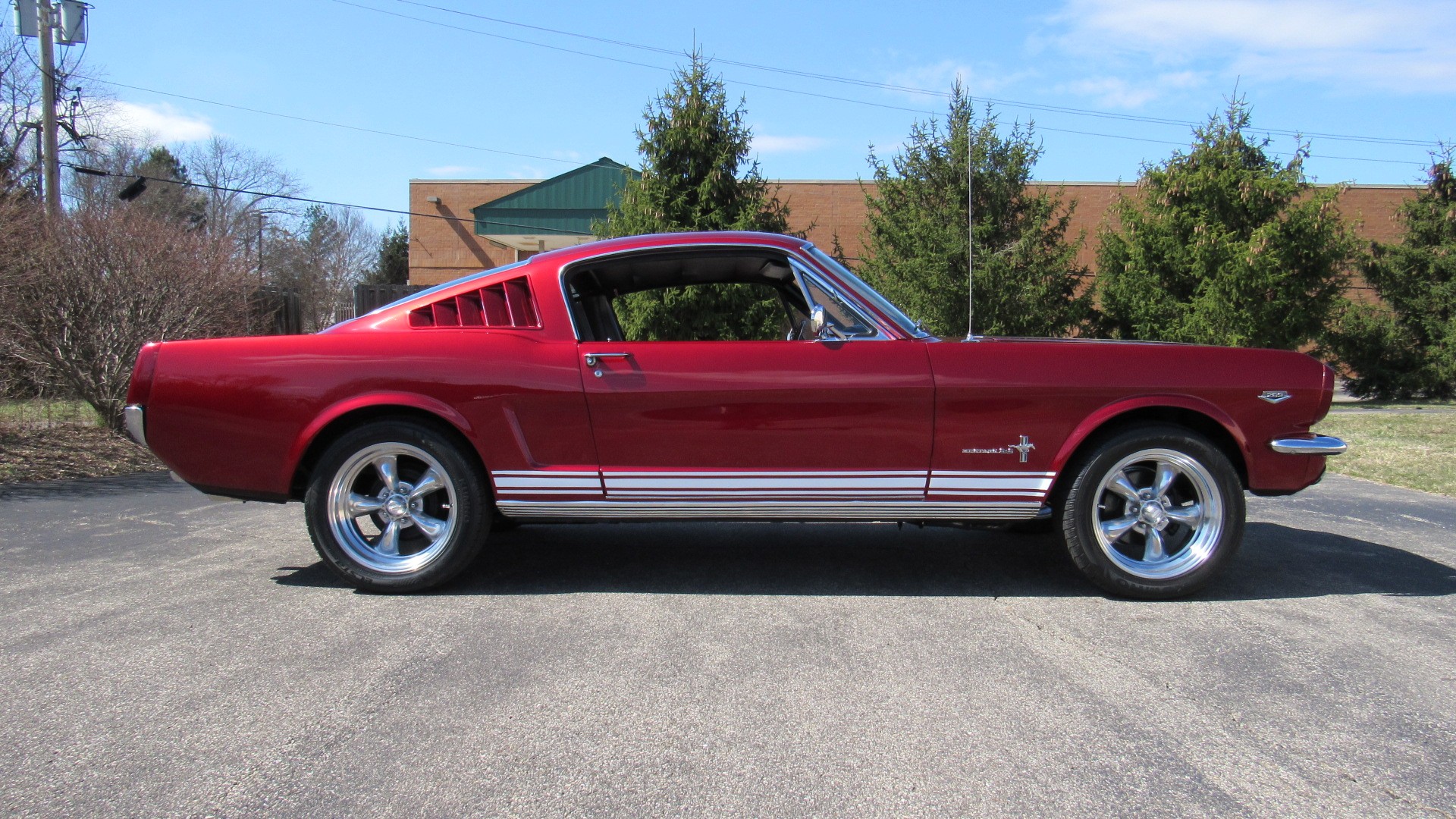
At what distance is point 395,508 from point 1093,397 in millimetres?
3030

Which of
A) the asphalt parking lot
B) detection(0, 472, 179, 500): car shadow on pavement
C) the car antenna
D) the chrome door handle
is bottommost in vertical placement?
detection(0, 472, 179, 500): car shadow on pavement

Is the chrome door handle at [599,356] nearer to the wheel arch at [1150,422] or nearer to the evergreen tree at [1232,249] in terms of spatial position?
the wheel arch at [1150,422]

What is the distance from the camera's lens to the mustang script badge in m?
3.89

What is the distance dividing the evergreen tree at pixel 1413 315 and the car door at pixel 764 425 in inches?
768

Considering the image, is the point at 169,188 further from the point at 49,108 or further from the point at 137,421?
the point at 137,421

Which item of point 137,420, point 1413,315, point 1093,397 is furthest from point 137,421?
point 1413,315

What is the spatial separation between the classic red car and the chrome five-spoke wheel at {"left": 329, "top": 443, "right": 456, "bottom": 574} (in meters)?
0.01

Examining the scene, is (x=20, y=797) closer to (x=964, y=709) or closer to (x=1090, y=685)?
(x=964, y=709)

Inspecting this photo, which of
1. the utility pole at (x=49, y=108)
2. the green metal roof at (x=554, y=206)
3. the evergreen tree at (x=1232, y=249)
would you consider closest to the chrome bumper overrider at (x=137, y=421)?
the utility pole at (x=49, y=108)

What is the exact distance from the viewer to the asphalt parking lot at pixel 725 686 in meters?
2.23

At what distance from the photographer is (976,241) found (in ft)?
54.2

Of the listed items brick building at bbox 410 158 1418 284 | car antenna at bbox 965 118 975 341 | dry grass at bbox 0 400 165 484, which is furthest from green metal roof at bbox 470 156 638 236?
dry grass at bbox 0 400 165 484

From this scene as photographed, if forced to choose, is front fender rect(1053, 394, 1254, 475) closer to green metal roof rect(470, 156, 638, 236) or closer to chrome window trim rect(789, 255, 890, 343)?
chrome window trim rect(789, 255, 890, 343)

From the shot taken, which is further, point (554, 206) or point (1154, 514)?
point (554, 206)
